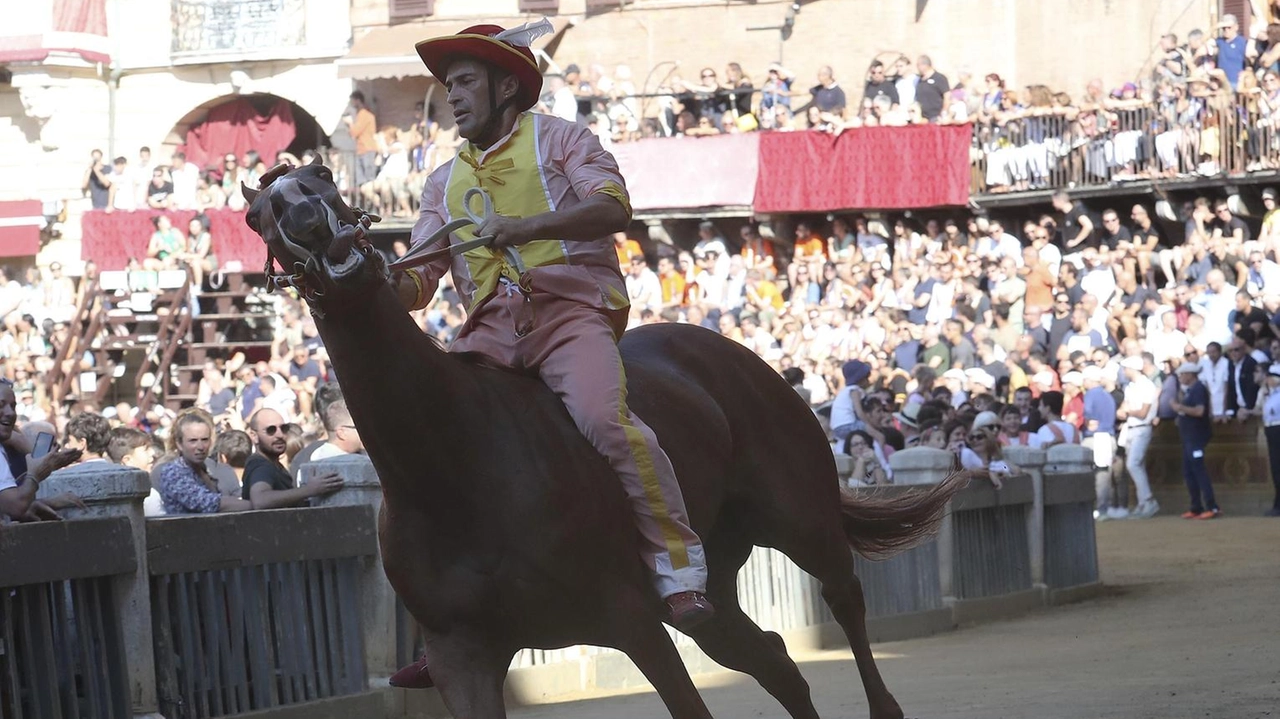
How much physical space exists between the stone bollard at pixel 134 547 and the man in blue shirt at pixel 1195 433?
13634 millimetres

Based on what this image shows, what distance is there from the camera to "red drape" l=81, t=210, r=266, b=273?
3066cm

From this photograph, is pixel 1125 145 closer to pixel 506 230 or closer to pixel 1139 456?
pixel 1139 456

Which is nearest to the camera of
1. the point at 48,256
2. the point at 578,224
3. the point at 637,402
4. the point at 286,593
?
the point at 578,224

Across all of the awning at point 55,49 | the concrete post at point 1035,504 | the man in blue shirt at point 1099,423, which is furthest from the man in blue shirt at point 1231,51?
the awning at point 55,49

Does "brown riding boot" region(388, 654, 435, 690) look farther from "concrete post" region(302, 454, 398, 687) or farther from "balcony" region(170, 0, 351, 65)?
"balcony" region(170, 0, 351, 65)

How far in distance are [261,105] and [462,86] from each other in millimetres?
31211

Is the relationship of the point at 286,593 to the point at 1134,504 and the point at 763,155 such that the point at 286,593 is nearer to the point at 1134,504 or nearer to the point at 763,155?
the point at 1134,504

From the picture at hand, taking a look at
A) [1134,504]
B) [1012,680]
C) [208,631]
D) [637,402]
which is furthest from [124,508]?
[1134,504]

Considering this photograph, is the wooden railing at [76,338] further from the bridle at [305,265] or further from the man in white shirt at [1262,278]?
the bridle at [305,265]

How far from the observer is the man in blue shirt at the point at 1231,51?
22.2 meters

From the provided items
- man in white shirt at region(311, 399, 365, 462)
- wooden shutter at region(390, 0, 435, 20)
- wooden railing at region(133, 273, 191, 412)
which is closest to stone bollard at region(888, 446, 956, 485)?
man in white shirt at region(311, 399, 365, 462)

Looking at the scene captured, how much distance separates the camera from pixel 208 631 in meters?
7.34

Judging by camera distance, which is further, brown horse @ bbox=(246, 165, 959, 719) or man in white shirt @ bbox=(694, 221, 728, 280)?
man in white shirt @ bbox=(694, 221, 728, 280)

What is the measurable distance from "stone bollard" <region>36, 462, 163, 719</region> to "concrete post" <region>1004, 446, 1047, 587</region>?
743cm
